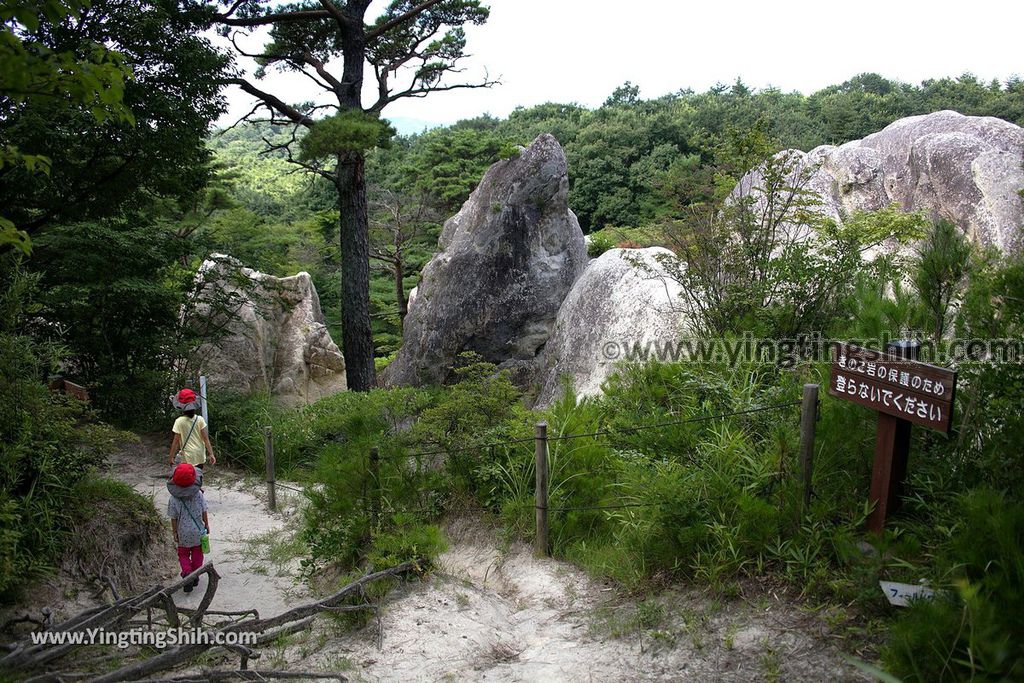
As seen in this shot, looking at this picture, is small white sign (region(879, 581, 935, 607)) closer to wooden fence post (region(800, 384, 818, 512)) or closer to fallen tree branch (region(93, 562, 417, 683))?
wooden fence post (region(800, 384, 818, 512))

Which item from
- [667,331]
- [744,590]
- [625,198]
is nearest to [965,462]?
[744,590]

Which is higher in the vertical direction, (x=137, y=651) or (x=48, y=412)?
(x=48, y=412)

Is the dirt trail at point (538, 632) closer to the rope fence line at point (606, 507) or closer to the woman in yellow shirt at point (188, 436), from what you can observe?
the rope fence line at point (606, 507)

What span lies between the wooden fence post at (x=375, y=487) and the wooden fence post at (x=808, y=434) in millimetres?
3016

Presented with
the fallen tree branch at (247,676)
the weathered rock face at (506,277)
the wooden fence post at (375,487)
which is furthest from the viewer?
the weathered rock face at (506,277)

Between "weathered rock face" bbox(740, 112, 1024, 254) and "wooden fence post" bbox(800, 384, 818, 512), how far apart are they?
1037 cm

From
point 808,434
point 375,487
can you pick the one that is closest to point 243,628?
point 375,487

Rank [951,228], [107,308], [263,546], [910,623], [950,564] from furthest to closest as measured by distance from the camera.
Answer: [107,308] → [263,546] → [951,228] → [950,564] → [910,623]

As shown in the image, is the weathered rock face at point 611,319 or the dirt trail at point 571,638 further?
the weathered rock face at point 611,319

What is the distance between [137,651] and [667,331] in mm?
5938

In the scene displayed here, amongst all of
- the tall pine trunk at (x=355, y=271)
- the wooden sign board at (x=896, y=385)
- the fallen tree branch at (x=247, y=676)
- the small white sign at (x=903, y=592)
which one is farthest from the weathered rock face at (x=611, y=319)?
the fallen tree branch at (x=247, y=676)

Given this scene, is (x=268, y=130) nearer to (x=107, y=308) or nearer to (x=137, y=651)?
(x=107, y=308)

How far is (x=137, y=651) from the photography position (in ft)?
14.4

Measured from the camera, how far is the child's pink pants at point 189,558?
18.6ft
